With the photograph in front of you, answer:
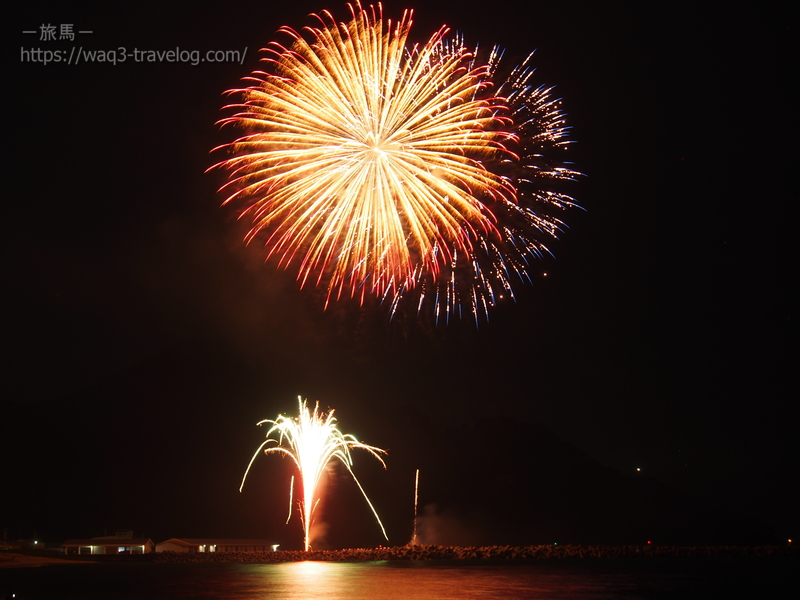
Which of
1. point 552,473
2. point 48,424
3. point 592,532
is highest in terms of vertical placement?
point 48,424

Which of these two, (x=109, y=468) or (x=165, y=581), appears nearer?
(x=165, y=581)

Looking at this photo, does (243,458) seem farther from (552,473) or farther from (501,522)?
(552,473)

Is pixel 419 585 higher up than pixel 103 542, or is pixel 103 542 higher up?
pixel 419 585

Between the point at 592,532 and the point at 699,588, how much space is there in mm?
45008

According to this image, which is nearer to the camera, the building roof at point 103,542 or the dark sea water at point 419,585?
the dark sea water at point 419,585

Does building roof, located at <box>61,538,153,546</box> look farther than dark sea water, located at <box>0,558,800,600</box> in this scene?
Yes

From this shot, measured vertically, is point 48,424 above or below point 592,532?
above

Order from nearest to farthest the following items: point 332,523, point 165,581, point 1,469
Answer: point 165,581, point 332,523, point 1,469

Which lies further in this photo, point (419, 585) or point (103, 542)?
point (103, 542)

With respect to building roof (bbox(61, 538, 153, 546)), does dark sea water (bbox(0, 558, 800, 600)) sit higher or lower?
higher

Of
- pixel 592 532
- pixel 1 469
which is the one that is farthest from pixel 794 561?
pixel 1 469

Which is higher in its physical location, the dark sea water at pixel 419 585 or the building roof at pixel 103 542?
the dark sea water at pixel 419 585

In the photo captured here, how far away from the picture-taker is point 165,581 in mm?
32469

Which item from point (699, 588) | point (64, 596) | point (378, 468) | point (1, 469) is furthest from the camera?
point (378, 468)
